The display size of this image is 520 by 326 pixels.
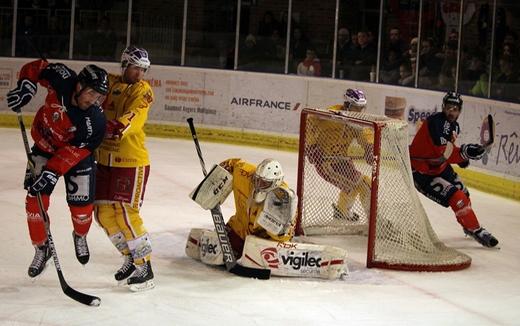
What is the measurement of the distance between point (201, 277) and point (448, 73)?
5539 millimetres

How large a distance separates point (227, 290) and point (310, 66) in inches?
264

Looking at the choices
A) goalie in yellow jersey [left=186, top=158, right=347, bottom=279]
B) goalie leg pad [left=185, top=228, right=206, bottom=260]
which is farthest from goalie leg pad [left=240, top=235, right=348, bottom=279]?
goalie leg pad [left=185, top=228, right=206, bottom=260]

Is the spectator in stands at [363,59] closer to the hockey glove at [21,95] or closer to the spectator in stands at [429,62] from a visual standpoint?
the spectator in stands at [429,62]

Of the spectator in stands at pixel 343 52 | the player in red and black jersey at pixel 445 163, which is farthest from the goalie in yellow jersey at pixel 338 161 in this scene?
the spectator in stands at pixel 343 52

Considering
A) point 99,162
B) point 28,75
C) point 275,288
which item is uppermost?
point 28,75

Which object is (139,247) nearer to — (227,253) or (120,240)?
(120,240)

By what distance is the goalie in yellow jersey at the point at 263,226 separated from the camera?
6516mm

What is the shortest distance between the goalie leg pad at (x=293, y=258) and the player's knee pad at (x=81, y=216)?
1007mm

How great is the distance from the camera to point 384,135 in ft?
23.5

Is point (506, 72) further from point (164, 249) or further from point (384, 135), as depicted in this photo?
point (164, 249)

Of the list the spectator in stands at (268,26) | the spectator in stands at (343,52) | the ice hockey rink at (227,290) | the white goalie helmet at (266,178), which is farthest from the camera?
the spectator in stands at (268,26)

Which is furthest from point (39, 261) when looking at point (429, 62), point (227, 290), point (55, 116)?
point (429, 62)

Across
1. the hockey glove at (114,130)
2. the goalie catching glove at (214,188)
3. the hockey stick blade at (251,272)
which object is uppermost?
A: the hockey glove at (114,130)

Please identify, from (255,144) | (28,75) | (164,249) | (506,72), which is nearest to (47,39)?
(255,144)
